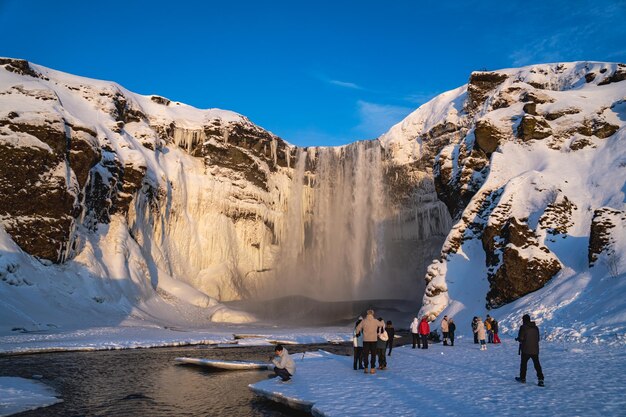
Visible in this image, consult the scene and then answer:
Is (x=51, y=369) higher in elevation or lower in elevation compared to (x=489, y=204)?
lower

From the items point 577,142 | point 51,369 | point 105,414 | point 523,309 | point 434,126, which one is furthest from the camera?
point 434,126

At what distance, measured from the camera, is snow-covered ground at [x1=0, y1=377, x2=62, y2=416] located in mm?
11303

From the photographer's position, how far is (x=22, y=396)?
41.1ft

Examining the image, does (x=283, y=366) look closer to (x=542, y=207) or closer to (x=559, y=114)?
(x=542, y=207)

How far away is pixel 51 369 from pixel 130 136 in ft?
152

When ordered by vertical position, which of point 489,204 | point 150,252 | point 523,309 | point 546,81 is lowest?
point 523,309

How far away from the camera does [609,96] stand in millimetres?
44750

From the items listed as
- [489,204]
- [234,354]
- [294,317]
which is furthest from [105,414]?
[294,317]

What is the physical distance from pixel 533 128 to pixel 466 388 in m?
39.9

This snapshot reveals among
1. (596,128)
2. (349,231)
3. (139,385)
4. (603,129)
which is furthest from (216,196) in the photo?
(139,385)

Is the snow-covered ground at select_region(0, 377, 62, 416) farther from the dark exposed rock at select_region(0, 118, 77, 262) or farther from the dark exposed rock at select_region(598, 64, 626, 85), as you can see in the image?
the dark exposed rock at select_region(598, 64, 626, 85)

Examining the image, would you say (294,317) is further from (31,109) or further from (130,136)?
(31,109)

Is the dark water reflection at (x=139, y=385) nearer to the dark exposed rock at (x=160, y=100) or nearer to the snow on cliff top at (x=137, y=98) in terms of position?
the snow on cliff top at (x=137, y=98)

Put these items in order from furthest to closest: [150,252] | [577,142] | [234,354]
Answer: [150,252] → [577,142] → [234,354]
